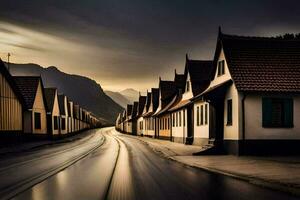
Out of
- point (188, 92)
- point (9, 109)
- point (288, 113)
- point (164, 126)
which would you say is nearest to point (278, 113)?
point (288, 113)

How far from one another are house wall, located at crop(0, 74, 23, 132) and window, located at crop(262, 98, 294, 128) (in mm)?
22289

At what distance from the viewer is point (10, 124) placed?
3888 centimetres

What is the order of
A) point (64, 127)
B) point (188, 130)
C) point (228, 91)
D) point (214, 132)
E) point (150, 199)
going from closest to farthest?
1. point (150, 199)
2. point (228, 91)
3. point (214, 132)
4. point (188, 130)
5. point (64, 127)

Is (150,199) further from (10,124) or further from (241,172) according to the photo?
(10,124)

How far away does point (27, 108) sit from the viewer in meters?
45.0

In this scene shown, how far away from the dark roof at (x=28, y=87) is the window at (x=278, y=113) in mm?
29325

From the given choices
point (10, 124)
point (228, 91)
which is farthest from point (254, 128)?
point (10, 124)

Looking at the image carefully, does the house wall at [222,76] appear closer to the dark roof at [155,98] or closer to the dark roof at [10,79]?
the dark roof at [10,79]

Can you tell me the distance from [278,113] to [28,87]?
1285 inches

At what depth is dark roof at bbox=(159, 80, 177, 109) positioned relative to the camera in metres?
58.9

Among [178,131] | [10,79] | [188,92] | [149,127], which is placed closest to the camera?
[10,79]

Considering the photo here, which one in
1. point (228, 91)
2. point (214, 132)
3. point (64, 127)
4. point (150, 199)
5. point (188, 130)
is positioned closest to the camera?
point (150, 199)

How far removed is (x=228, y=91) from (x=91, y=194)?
1699 cm

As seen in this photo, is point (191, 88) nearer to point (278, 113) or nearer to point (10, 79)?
point (278, 113)
